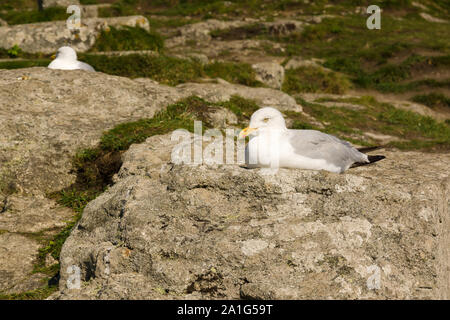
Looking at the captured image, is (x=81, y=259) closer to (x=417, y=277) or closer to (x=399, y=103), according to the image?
(x=417, y=277)

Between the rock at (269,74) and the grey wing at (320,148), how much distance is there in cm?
1191

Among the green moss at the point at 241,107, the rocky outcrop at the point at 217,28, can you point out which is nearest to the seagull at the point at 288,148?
the green moss at the point at 241,107

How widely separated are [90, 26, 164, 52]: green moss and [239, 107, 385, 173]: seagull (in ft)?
36.7

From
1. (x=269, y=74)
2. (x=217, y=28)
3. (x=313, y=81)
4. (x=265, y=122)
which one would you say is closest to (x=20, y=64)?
(x=269, y=74)

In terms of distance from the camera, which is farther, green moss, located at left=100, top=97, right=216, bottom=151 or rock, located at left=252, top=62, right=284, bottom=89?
rock, located at left=252, top=62, right=284, bottom=89

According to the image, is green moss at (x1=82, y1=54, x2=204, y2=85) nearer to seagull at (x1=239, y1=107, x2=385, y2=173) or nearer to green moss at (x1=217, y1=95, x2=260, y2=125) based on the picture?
green moss at (x1=217, y1=95, x2=260, y2=125)

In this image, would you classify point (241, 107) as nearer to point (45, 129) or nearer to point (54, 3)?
point (45, 129)

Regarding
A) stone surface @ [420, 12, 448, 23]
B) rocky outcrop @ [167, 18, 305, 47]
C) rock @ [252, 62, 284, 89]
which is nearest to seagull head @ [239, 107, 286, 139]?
rock @ [252, 62, 284, 89]

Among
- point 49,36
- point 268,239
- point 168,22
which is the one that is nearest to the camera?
point 268,239

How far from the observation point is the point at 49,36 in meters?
15.1

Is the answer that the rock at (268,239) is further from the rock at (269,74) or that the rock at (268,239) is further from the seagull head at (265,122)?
the rock at (269,74)

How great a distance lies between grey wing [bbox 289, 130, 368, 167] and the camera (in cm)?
509

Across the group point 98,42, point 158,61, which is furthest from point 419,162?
point 98,42

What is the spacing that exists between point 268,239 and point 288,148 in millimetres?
1196
